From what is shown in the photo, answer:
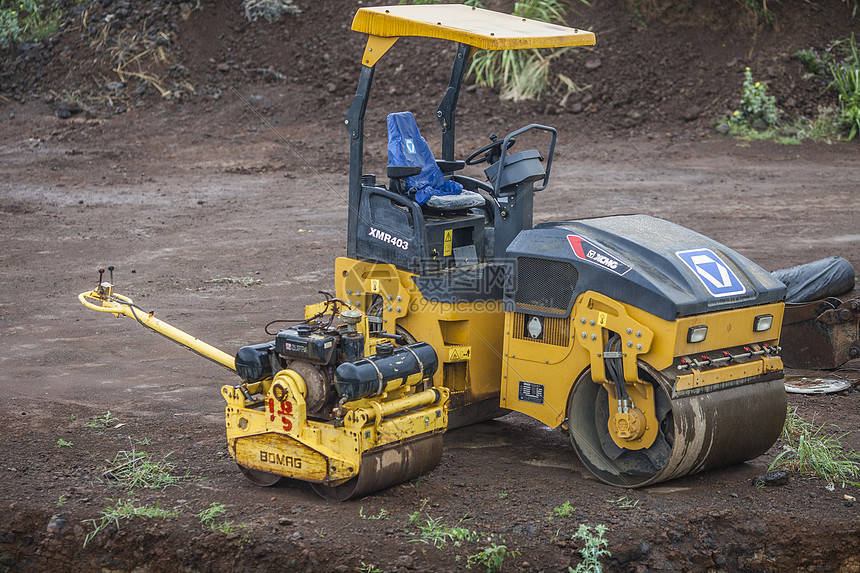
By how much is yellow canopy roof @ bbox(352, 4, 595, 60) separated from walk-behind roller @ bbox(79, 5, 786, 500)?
0.05 ft

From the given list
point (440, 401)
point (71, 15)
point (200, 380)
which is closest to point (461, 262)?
point (440, 401)

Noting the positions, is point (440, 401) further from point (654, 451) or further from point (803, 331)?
point (803, 331)

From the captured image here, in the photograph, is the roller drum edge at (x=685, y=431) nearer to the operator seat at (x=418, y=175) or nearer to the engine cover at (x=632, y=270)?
the engine cover at (x=632, y=270)

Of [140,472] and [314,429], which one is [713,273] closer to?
[314,429]

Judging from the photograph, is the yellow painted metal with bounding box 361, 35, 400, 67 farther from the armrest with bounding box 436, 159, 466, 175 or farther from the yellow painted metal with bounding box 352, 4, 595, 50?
the armrest with bounding box 436, 159, 466, 175

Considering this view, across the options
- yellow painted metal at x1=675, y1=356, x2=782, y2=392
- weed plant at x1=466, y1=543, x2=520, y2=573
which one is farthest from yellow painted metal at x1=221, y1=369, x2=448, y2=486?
yellow painted metal at x1=675, y1=356, x2=782, y2=392

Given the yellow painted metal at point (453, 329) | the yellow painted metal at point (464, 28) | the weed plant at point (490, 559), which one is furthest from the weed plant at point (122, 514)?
the yellow painted metal at point (464, 28)

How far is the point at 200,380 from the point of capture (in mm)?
8719

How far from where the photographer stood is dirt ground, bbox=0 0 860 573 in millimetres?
5824

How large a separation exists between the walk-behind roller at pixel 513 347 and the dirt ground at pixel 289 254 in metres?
0.31

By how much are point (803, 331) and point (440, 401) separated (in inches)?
150

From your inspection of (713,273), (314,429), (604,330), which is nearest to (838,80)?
(713,273)

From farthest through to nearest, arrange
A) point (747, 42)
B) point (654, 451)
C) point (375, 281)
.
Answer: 1. point (747, 42)
2. point (375, 281)
3. point (654, 451)

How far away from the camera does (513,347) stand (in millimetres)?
6664
